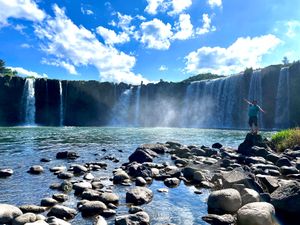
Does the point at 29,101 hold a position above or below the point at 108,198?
above

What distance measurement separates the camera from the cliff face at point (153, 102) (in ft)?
206

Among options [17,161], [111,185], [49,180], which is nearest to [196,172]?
[111,185]

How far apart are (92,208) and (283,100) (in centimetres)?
5916

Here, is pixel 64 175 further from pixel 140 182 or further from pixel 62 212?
pixel 62 212

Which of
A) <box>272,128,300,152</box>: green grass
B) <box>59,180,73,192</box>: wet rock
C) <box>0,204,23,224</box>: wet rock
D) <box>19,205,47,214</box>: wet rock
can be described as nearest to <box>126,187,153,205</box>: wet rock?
<box>59,180,73,192</box>: wet rock

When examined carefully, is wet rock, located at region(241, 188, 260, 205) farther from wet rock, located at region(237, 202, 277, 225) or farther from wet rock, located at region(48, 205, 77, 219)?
wet rock, located at region(48, 205, 77, 219)

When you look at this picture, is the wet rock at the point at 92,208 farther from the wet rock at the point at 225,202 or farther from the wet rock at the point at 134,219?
the wet rock at the point at 225,202

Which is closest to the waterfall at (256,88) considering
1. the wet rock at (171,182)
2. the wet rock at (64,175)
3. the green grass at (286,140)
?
the green grass at (286,140)

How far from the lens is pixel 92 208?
868 centimetres

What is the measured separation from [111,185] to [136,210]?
3.48 metres

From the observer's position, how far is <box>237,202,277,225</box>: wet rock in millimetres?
7402

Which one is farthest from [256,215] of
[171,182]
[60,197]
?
[60,197]

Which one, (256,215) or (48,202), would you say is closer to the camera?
(256,215)

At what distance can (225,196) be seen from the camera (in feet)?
29.0
